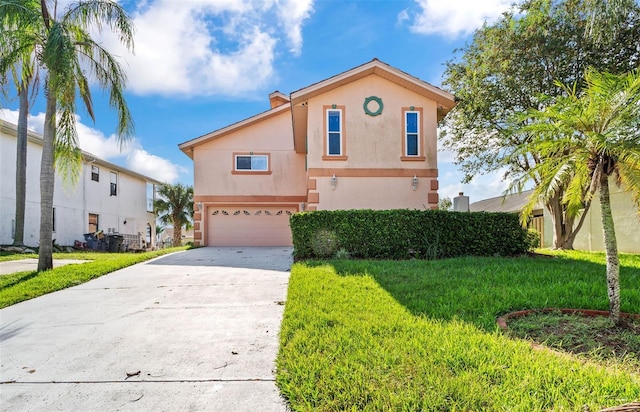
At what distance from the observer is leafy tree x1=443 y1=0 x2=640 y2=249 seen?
33.1 ft

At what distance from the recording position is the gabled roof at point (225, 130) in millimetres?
15797

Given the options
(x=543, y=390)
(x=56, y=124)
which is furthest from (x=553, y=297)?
(x=56, y=124)

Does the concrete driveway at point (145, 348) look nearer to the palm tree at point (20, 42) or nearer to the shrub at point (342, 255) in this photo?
the shrub at point (342, 255)

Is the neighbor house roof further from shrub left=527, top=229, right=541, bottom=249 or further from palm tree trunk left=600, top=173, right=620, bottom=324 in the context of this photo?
palm tree trunk left=600, top=173, right=620, bottom=324

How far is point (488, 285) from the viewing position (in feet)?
18.5

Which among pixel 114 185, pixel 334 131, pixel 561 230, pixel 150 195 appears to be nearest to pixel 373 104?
pixel 334 131

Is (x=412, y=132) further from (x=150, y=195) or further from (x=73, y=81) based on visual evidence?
(x=150, y=195)

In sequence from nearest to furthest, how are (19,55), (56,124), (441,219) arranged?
1. (19,55)
2. (56,124)
3. (441,219)

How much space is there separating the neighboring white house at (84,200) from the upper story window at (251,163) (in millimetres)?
6721

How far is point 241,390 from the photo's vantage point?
8.98 feet

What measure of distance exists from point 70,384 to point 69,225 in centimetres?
1978

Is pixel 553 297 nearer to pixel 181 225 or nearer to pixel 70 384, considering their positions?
pixel 70 384

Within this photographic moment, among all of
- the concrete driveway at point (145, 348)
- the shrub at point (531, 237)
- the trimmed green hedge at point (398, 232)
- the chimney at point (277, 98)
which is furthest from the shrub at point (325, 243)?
the chimney at point (277, 98)

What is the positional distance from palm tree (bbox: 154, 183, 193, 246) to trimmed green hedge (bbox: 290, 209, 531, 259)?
14.5 meters
